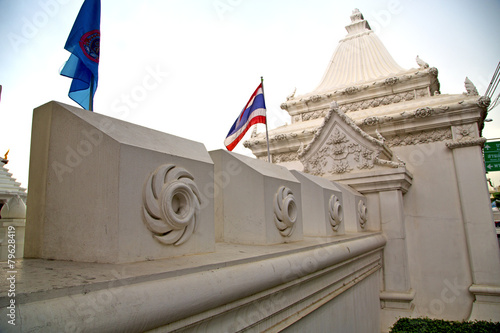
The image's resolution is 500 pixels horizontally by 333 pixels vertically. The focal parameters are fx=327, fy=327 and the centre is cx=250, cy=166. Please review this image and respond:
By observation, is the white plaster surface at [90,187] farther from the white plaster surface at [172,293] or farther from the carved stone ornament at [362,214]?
the carved stone ornament at [362,214]

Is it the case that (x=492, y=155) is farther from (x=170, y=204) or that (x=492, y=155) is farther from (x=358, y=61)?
(x=170, y=204)

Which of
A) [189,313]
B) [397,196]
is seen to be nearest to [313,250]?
[189,313]

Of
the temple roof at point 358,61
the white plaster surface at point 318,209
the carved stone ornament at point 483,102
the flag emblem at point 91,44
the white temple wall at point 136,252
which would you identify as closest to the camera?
the white temple wall at point 136,252

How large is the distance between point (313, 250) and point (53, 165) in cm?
212

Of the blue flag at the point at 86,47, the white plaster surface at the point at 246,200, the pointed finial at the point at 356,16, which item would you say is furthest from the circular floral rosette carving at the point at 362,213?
the pointed finial at the point at 356,16

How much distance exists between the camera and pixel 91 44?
3.27 meters

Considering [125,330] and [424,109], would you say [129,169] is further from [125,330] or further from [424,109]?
[424,109]

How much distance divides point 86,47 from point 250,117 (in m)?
3.33

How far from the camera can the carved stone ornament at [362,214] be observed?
5.61m

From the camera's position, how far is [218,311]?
68.6 inches

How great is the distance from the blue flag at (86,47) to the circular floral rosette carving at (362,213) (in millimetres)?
4408

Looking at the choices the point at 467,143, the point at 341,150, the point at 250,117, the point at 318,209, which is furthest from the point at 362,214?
the point at 467,143

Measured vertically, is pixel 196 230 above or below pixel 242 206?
below

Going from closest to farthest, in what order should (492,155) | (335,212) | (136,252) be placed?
1. (136,252)
2. (335,212)
3. (492,155)
